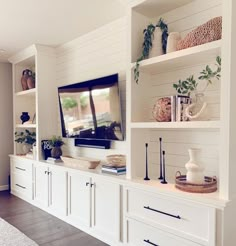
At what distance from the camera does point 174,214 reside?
216cm

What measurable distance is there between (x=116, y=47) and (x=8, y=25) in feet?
4.43

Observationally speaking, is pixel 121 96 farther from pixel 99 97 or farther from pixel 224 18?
pixel 224 18

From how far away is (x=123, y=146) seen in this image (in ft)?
10.5

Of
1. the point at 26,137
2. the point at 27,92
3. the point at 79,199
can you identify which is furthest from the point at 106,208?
the point at 27,92

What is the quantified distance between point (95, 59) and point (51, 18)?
2.53 feet

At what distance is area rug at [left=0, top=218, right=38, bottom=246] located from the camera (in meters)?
2.83

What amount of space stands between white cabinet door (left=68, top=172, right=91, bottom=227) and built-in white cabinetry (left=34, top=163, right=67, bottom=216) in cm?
13

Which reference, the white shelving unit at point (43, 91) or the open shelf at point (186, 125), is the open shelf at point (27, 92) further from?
the open shelf at point (186, 125)

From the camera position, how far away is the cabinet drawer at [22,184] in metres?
4.34

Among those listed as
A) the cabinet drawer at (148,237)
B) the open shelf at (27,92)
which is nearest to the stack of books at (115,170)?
the cabinet drawer at (148,237)

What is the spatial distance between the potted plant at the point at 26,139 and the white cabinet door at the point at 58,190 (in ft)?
3.81

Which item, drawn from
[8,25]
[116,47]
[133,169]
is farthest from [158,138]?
[8,25]

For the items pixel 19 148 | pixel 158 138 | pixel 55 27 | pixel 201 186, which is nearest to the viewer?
pixel 201 186

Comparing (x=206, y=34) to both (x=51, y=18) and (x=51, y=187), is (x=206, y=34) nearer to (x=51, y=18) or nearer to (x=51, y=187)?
(x=51, y=18)
